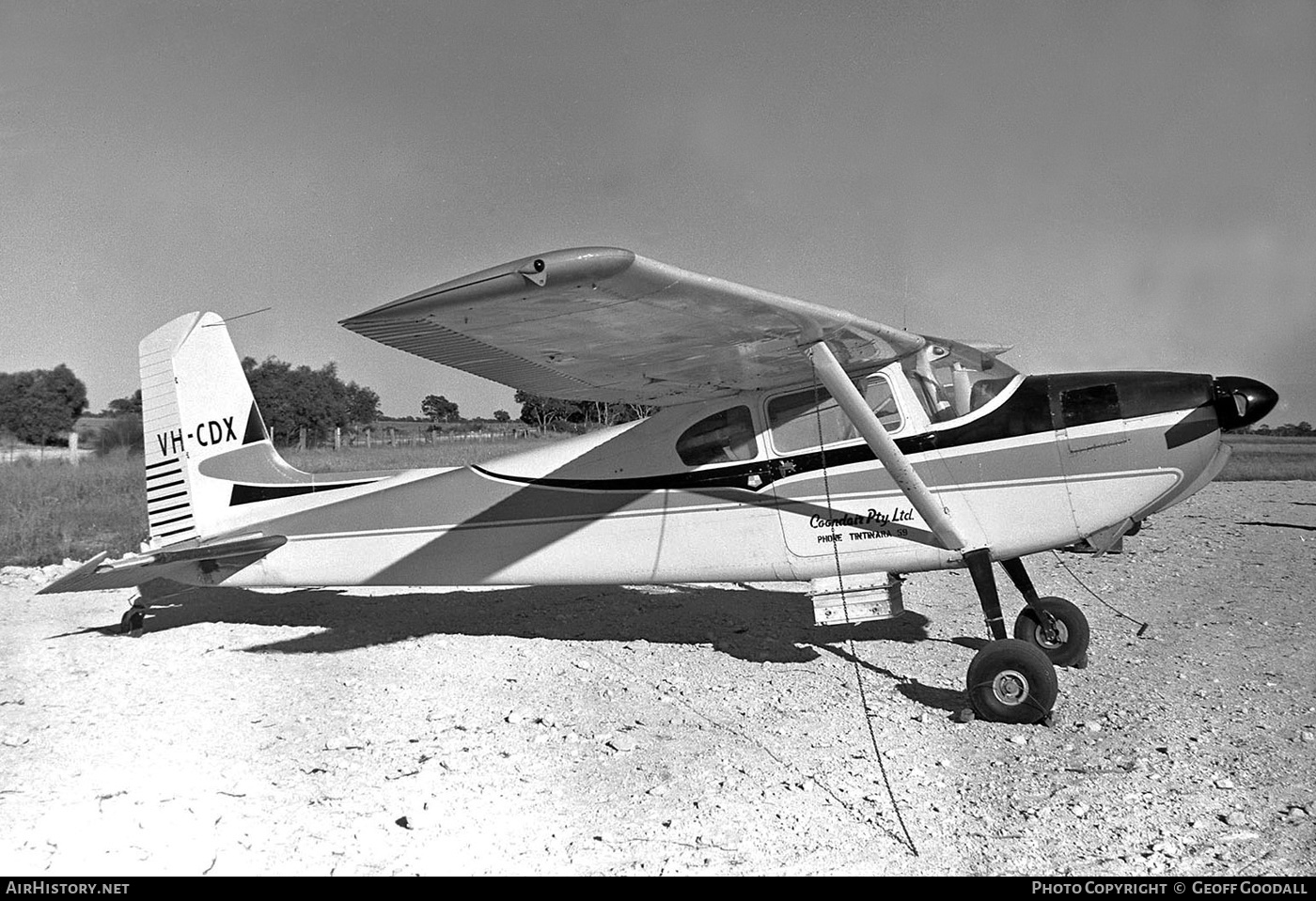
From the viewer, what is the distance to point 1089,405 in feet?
17.2

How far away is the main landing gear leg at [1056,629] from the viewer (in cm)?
580

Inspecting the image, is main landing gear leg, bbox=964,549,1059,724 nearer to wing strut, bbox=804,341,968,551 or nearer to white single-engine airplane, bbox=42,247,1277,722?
white single-engine airplane, bbox=42,247,1277,722

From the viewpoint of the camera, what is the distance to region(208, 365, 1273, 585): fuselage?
521cm

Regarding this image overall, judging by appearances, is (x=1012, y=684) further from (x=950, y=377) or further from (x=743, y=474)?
(x=743, y=474)

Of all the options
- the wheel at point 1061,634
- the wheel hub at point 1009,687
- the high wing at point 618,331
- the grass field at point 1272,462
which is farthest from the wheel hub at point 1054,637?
the grass field at point 1272,462

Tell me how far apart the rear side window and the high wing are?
3.25ft

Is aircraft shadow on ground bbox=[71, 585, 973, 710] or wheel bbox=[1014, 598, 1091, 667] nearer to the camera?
wheel bbox=[1014, 598, 1091, 667]

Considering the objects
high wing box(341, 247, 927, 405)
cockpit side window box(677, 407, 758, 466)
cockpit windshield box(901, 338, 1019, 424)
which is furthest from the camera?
cockpit side window box(677, 407, 758, 466)

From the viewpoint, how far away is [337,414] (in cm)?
4381

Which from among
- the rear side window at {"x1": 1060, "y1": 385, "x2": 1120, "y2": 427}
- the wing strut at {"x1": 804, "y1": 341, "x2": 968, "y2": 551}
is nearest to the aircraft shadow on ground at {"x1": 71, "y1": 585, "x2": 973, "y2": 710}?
the wing strut at {"x1": 804, "y1": 341, "x2": 968, "y2": 551}

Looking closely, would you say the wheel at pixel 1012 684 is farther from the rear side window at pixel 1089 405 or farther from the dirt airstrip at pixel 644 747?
the rear side window at pixel 1089 405

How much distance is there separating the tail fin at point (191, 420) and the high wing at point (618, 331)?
3.38 m

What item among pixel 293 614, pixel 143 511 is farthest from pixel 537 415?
pixel 293 614

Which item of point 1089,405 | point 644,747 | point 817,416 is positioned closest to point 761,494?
point 817,416
